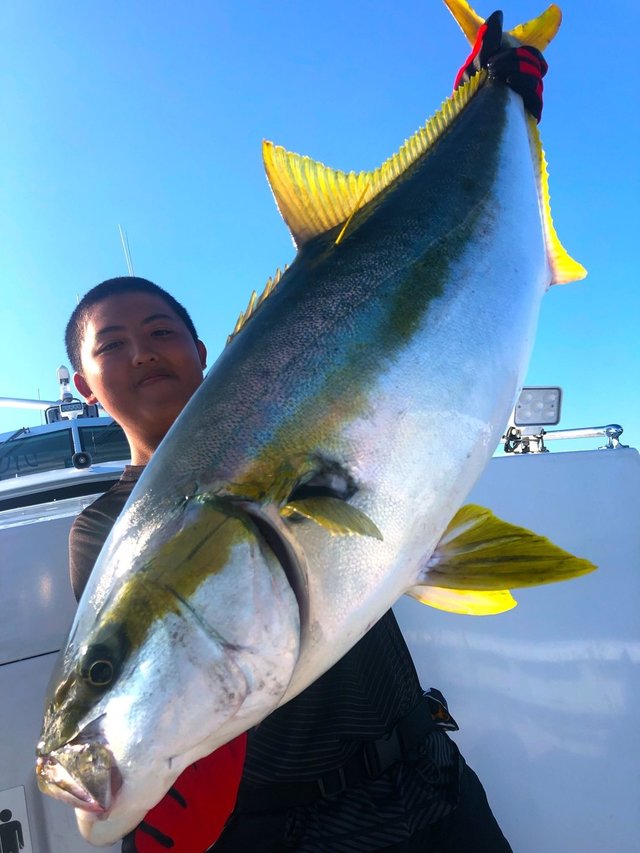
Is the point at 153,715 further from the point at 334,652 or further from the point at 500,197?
the point at 500,197

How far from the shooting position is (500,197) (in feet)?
4.83

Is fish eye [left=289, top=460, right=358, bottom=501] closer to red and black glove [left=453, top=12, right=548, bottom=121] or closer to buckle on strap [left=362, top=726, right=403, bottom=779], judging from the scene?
buckle on strap [left=362, top=726, right=403, bottom=779]

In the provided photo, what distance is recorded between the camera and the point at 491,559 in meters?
1.15

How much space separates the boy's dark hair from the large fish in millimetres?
921

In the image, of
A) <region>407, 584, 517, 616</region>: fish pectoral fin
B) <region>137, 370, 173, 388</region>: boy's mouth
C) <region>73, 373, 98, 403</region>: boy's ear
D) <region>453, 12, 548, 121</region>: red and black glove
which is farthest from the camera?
<region>73, 373, 98, 403</region>: boy's ear

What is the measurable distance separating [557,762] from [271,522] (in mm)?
2014

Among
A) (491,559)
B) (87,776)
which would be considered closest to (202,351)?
(491,559)

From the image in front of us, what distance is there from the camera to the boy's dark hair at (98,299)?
206 centimetres

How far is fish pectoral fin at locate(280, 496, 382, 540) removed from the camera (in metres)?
0.97

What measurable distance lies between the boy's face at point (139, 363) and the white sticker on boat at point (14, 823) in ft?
3.76

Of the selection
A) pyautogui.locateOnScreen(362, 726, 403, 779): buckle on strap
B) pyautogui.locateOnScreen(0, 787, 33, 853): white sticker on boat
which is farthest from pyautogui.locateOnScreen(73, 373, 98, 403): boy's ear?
pyautogui.locateOnScreen(362, 726, 403, 779): buckle on strap

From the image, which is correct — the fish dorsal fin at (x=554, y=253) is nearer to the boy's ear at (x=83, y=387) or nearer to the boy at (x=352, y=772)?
the boy at (x=352, y=772)

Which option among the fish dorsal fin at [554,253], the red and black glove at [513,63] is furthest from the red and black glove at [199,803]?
the red and black glove at [513,63]

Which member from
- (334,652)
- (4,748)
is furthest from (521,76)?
(4,748)
